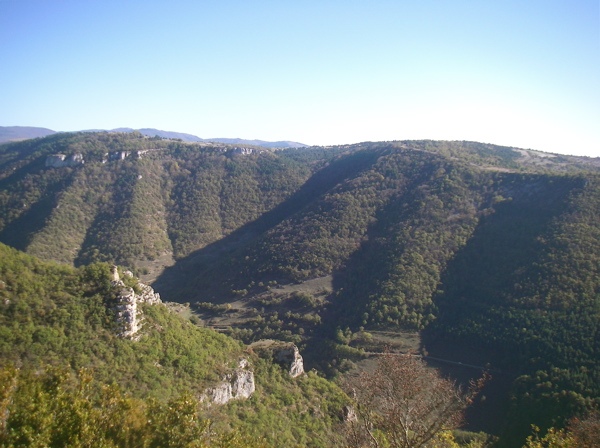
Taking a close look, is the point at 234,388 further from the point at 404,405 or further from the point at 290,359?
the point at 404,405

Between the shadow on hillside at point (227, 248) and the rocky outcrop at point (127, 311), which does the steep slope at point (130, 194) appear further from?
the rocky outcrop at point (127, 311)

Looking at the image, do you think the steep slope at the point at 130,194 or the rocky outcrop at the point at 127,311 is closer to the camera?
the rocky outcrop at the point at 127,311

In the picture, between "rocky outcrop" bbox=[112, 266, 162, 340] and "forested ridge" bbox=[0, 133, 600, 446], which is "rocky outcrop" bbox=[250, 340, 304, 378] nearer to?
"rocky outcrop" bbox=[112, 266, 162, 340]

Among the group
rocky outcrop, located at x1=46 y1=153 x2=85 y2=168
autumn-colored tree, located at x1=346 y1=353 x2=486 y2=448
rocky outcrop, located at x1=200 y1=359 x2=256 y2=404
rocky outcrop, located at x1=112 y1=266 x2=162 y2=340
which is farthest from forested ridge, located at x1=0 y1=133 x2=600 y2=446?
autumn-colored tree, located at x1=346 y1=353 x2=486 y2=448

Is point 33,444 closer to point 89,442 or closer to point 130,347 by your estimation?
point 89,442

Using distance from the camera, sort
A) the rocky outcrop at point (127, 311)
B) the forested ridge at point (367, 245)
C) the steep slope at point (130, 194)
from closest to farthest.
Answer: the rocky outcrop at point (127, 311) → the forested ridge at point (367, 245) → the steep slope at point (130, 194)

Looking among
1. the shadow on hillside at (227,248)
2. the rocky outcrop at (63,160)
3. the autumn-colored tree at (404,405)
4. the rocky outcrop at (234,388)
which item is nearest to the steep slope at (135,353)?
the rocky outcrop at (234,388)

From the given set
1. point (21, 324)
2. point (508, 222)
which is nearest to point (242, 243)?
→ point (508, 222)
